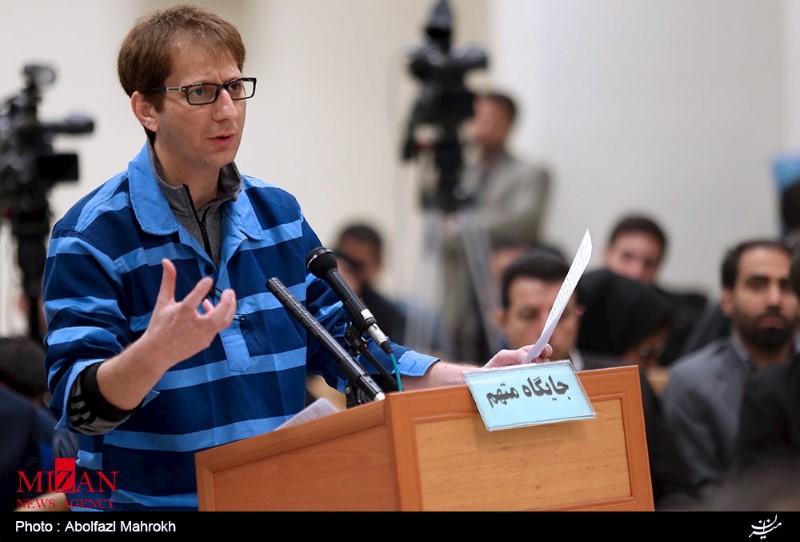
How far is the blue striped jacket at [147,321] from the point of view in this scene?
6.26ft

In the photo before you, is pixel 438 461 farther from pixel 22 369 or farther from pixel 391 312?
pixel 391 312

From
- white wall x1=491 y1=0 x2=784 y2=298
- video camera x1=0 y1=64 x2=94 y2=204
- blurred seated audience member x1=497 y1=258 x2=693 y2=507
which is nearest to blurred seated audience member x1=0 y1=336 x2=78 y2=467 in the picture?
video camera x1=0 y1=64 x2=94 y2=204

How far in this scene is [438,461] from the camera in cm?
181

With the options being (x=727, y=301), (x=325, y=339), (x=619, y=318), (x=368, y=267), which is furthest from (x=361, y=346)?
(x=368, y=267)

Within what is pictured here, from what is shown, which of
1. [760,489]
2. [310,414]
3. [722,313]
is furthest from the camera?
[722,313]

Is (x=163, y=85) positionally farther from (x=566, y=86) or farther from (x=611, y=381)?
(x=566, y=86)

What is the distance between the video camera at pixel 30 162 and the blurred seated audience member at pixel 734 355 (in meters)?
1.77

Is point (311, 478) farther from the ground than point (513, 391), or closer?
closer

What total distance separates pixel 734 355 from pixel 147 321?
2.39 metres

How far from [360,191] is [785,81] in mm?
2228

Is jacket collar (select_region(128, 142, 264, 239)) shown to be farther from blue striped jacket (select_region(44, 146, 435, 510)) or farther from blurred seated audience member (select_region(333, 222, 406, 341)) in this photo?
blurred seated audience member (select_region(333, 222, 406, 341))

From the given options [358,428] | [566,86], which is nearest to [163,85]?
[358,428]

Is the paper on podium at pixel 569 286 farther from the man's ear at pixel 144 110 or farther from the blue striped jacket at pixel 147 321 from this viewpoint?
the man's ear at pixel 144 110
